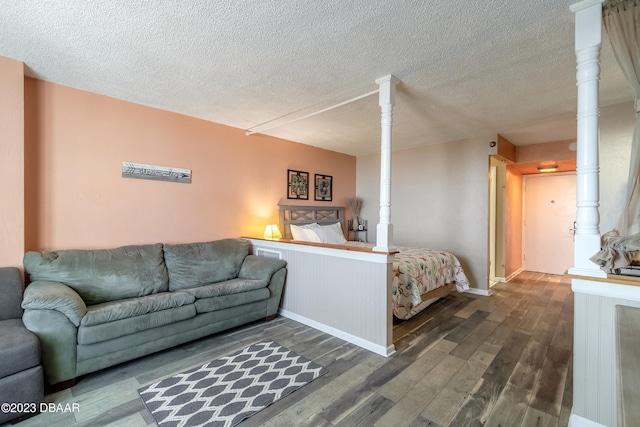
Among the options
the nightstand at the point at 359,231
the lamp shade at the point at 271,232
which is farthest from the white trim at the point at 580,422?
the nightstand at the point at 359,231

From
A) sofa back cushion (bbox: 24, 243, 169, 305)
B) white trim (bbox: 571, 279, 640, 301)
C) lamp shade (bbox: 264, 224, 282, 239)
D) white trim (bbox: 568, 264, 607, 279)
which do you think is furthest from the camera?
lamp shade (bbox: 264, 224, 282, 239)

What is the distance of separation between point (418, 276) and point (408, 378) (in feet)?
4.68

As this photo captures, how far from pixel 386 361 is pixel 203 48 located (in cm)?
294

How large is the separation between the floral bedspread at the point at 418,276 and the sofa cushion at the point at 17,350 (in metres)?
2.78

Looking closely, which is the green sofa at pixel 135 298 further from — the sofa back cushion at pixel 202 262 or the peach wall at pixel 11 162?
the peach wall at pixel 11 162

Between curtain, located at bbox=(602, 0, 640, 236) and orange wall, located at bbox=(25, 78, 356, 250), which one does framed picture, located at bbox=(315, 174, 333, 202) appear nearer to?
orange wall, located at bbox=(25, 78, 356, 250)

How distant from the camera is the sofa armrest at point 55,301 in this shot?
1961mm

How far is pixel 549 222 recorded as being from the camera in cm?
580

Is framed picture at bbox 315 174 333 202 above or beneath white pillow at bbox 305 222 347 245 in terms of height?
above

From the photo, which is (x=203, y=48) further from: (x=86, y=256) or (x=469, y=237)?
(x=469, y=237)

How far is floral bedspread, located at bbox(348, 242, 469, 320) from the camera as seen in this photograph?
10.5 feet

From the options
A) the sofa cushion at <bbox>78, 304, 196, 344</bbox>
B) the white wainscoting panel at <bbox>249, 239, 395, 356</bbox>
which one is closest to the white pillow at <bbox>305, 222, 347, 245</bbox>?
the white wainscoting panel at <bbox>249, 239, 395, 356</bbox>

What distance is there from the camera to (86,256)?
268 cm

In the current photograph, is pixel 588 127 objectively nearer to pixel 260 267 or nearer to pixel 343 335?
pixel 343 335
